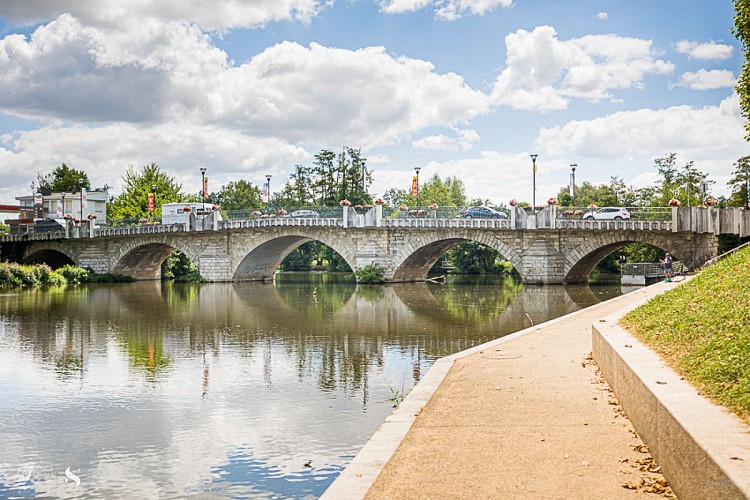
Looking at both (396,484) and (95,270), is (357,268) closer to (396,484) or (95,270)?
(95,270)

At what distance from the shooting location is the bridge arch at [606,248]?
150 ft

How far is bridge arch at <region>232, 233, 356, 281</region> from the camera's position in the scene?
192ft

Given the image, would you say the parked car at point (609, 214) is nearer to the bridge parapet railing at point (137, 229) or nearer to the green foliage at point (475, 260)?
the green foliage at point (475, 260)

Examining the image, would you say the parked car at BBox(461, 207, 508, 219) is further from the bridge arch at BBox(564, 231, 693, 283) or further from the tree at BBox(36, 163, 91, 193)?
the tree at BBox(36, 163, 91, 193)

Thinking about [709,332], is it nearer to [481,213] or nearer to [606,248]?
[606,248]

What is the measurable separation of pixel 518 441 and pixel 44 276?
183 ft

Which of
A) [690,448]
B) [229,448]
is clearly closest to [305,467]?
[229,448]

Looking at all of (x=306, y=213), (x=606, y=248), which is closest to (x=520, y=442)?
(x=606, y=248)

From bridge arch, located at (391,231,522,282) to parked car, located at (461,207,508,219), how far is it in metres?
1.77

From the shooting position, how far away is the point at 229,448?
1155 centimetres

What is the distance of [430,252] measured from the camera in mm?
58375

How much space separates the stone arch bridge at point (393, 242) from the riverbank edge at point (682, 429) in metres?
34.6


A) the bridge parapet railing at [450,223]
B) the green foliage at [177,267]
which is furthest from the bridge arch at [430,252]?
the green foliage at [177,267]

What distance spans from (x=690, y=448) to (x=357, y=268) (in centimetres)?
5014
